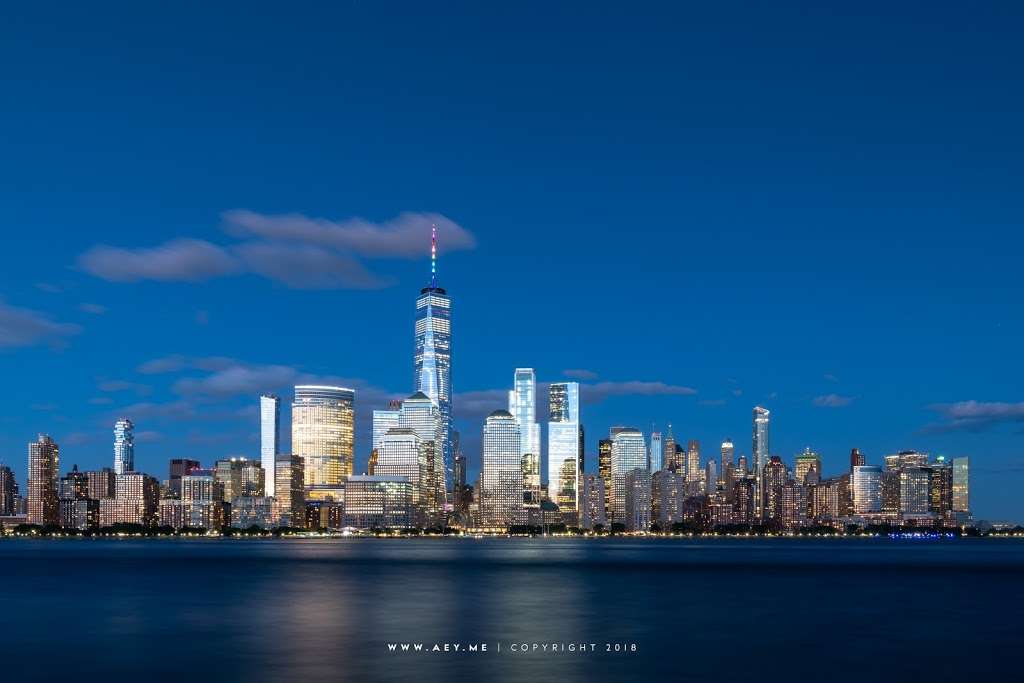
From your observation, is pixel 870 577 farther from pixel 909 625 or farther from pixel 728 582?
pixel 909 625

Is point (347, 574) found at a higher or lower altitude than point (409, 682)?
lower

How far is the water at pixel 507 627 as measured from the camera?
5097cm

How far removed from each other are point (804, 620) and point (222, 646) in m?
36.9

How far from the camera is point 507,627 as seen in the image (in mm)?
69812

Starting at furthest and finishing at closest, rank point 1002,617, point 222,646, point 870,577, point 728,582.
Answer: point 870,577
point 728,582
point 1002,617
point 222,646

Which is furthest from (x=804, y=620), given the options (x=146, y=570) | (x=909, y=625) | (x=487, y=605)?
(x=146, y=570)

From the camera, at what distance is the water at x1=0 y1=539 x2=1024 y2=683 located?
5097cm

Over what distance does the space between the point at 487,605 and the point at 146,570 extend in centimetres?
8079

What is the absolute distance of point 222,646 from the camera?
196 feet

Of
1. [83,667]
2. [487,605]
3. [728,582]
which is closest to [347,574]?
[728,582]

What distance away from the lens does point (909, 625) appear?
7144 centimetres

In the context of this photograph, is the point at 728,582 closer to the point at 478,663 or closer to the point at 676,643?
the point at 676,643

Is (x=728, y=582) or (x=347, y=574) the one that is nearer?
(x=728, y=582)

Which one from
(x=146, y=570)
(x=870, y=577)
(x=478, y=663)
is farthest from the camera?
(x=146, y=570)
